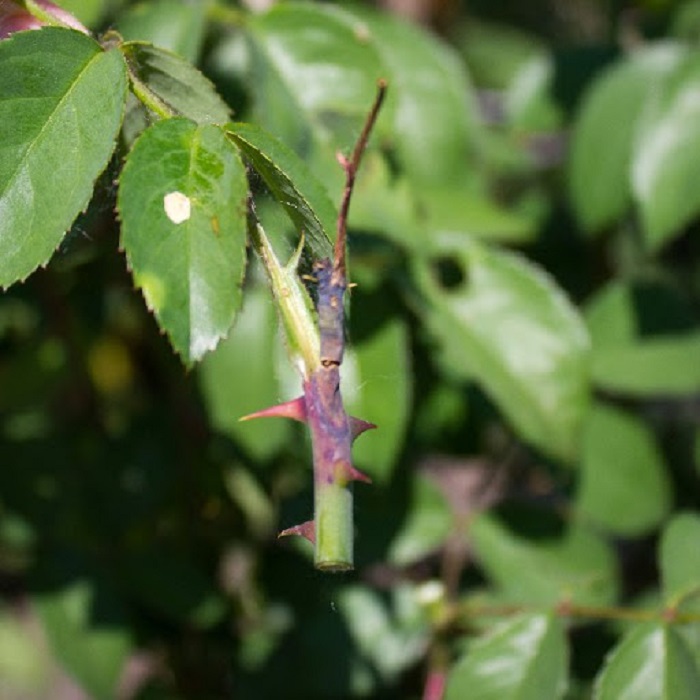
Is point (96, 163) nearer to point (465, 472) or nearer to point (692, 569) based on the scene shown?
point (692, 569)

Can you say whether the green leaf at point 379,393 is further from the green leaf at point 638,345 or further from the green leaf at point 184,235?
the green leaf at point 184,235

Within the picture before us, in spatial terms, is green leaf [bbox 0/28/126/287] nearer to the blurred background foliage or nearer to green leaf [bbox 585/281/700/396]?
the blurred background foliage

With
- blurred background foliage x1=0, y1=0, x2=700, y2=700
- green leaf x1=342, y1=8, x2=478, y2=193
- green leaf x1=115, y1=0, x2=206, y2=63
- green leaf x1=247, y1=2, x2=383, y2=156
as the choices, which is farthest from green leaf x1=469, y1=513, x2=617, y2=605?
green leaf x1=115, y1=0, x2=206, y2=63

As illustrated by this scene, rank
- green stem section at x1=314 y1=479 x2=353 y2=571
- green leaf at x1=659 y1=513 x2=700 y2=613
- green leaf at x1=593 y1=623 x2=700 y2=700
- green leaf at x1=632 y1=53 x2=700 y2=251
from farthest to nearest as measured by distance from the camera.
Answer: green leaf at x1=632 y1=53 x2=700 y2=251 < green leaf at x1=659 y1=513 x2=700 y2=613 < green leaf at x1=593 y1=623 x2=700 y2=700 < green stem section at x1=314 y1=479 x2=353 y2=571

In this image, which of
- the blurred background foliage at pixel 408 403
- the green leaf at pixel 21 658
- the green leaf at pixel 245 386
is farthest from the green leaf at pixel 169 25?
the green leaf at pixel 21 658

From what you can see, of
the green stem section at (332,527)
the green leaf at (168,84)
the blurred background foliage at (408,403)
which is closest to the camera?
the green stem section at (332,527)

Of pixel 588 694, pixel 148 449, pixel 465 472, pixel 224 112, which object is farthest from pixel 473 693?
pixel 465 472
